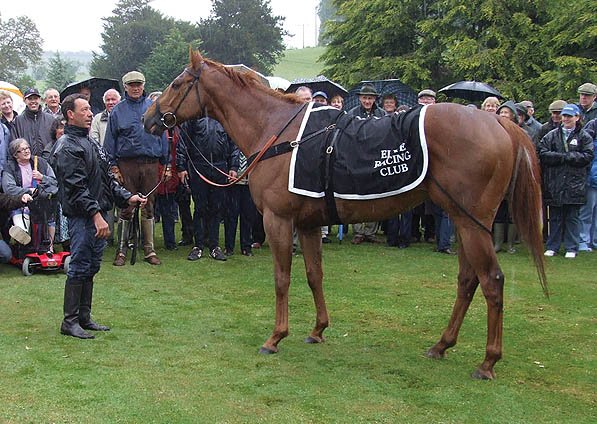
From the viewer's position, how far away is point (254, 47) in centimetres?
4247

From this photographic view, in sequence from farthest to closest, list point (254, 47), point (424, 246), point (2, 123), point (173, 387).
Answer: point (254, 47)
point (424, 246)
point (2, 123)
point (173, 387)

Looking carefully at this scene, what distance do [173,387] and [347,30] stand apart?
20491 millimetres

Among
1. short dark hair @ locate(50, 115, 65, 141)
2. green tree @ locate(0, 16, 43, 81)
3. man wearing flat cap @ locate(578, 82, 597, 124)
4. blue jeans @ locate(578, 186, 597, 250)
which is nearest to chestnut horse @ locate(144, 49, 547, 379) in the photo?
short dark hair @ locate(50, 115, 65, 141)

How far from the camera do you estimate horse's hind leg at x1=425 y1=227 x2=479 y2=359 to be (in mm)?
5004

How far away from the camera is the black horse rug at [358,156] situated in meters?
4.66

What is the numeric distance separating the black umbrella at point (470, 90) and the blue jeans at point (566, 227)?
306 centimetres

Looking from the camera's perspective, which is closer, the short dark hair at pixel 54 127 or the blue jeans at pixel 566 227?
the short dark hair at pixel 54 127

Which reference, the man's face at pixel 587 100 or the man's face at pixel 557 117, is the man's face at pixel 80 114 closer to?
the man's face at pixel 557 117

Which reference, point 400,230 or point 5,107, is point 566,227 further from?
point 5,107

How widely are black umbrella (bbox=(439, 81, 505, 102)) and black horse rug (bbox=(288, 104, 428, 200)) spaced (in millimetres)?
7144

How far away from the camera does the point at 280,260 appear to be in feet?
17.0

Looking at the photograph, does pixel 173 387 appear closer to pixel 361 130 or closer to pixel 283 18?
pixel 361 130

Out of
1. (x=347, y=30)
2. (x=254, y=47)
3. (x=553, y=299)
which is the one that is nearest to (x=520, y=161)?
(x=553, y=299)

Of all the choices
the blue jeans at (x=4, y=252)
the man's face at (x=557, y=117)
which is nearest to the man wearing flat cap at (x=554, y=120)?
the man's face at (x=557, y=117)
